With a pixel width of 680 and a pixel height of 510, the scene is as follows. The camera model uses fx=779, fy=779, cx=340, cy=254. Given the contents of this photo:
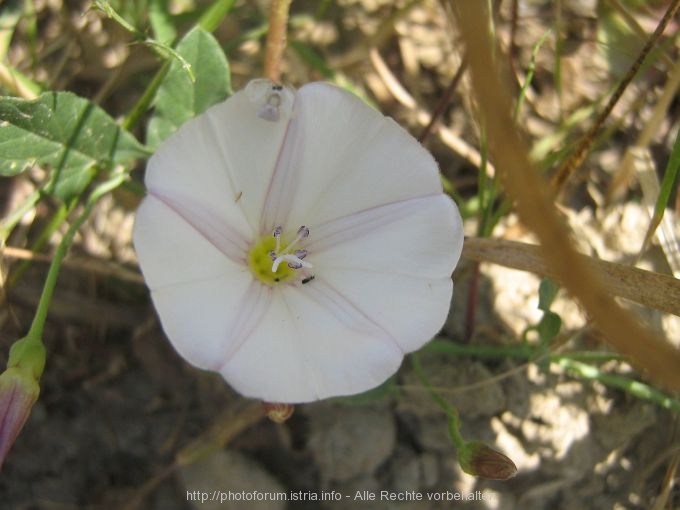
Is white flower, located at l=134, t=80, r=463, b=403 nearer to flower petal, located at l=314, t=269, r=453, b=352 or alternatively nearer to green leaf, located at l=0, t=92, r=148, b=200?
flower petal, located at l=314, t=269, r=453, b=352

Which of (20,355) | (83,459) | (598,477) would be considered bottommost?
(83,459)

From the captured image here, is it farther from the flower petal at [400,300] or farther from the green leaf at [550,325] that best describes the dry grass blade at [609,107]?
the flower petal at [400,300]

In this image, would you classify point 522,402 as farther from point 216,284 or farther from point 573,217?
point 216,284

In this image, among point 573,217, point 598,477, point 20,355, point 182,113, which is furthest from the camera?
point 573,217

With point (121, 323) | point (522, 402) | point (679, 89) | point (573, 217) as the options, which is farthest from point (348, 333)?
point (679, 89)

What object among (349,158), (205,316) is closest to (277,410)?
(205,316)

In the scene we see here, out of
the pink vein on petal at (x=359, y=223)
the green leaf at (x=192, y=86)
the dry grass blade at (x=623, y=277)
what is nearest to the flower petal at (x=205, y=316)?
the pink vein on petal at (x=359, y=223)
